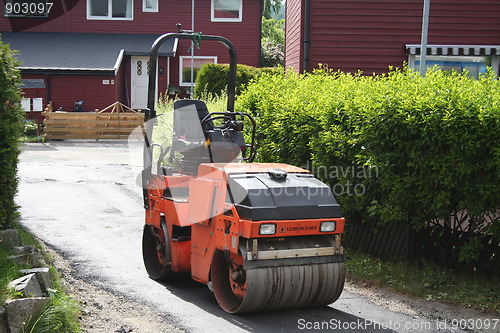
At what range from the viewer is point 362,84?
904 centimetres

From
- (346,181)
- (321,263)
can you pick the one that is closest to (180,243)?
(321,263)

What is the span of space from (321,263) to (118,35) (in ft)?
106

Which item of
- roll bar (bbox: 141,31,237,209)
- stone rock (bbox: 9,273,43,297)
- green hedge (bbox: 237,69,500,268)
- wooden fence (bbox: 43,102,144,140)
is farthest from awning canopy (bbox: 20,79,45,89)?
stone rock (bbox: 9,273,43,297)

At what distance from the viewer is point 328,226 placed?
660 centimetres

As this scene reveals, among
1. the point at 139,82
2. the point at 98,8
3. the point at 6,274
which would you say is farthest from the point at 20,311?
the point at 98,8

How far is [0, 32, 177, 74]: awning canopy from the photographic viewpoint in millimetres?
33000

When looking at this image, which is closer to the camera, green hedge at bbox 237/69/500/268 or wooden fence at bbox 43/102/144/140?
green hedge at bbox 237/69/500/268

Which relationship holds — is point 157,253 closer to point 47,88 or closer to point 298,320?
point 298,320

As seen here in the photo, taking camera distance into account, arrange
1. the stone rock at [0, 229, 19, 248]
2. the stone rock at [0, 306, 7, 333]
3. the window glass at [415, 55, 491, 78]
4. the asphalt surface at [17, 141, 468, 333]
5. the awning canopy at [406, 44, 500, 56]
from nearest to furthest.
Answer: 1. the stone rock at [0, 306, 7, 333]
2. the asphalt surface at [17, 141, 468, 333]
3. the stone rock at [0, 229, 19, 248]
4. the awning canopy at [406, 44, 500, 56]
5. the window glass at [415, 55, 491, 78]

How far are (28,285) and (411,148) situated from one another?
14.1 ft

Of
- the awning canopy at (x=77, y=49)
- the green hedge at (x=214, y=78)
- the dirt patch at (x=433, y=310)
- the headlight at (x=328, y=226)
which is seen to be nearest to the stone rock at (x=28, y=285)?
the headlight at (x=328, y=226)

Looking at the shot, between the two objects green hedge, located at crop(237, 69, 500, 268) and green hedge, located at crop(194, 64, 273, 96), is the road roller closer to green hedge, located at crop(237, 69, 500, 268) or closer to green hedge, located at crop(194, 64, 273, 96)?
green hedge, located at crop(237, 69, 500, 268)

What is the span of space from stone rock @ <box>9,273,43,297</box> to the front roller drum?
1708mm

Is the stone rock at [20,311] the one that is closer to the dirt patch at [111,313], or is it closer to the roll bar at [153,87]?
the dirt patch at [111,313]
